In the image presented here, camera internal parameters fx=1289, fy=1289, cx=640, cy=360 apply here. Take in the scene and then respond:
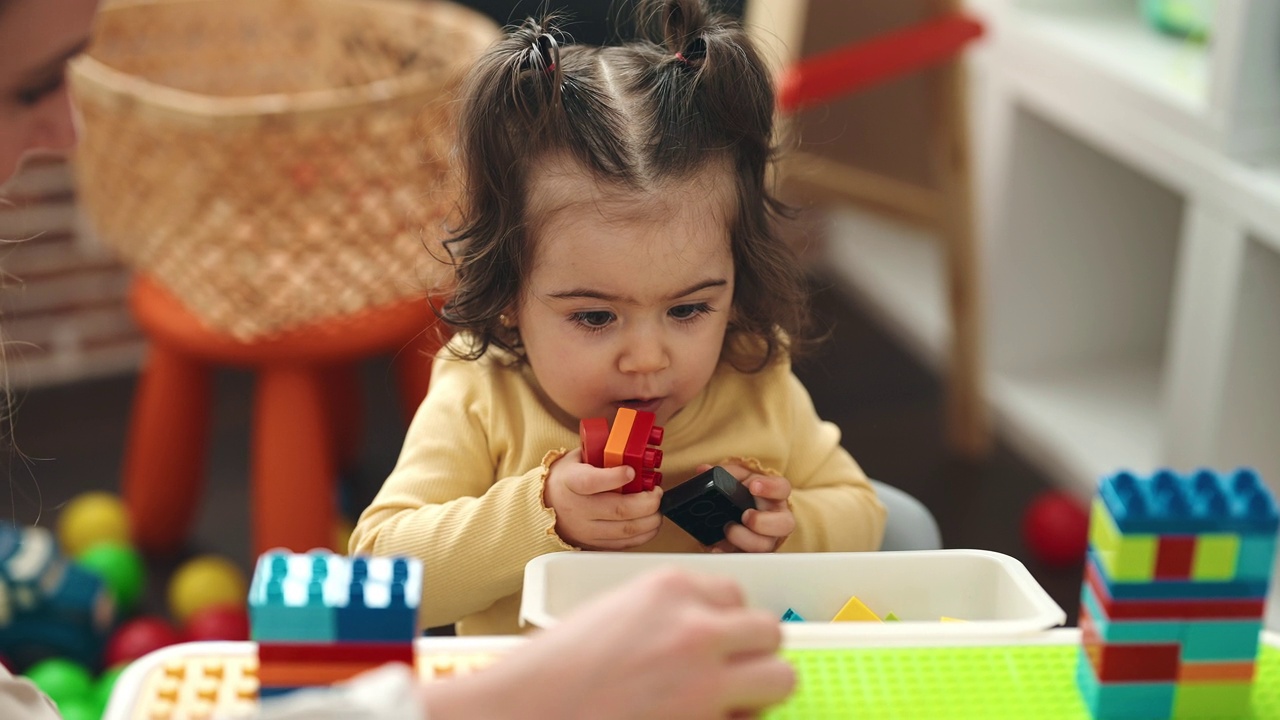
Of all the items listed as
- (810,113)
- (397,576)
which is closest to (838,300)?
(810,113)

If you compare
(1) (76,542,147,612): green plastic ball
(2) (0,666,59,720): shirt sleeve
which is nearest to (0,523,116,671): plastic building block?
(1) (76,542,147,612): green plastic ball

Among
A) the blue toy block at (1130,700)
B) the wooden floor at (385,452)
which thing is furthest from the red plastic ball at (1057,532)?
the blue toy block at (1130,700)

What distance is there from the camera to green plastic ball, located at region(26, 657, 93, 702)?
141cm

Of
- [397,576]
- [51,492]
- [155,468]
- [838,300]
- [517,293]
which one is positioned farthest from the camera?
[838,300]

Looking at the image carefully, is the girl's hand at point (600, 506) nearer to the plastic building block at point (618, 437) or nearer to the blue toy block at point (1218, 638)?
the plastic building block at point (618, 437)

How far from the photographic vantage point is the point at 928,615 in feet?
2.18

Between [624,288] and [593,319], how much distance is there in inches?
1.4

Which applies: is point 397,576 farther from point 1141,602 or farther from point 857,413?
point 857,413

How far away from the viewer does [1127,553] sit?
525mm

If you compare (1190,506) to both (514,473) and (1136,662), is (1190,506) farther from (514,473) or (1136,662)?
(514,473)

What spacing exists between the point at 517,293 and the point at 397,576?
0.35 meters

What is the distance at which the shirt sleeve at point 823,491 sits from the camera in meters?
0.85

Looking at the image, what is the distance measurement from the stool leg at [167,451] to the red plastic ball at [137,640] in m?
0.20

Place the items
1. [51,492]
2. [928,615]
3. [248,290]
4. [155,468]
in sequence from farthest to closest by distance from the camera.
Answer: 1. [51,492]
2. [155,468]
3. [248,290]
4. [928,615]
